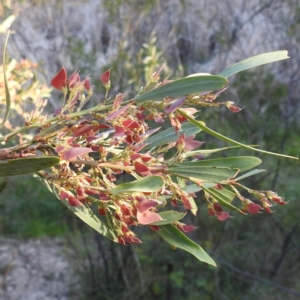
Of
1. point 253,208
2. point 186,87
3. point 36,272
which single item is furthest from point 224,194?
point 36,272

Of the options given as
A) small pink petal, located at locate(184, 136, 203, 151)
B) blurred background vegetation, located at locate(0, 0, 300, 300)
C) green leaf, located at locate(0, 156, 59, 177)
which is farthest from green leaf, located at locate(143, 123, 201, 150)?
blurred background vegetation, located at locate(0, 0, 300, 300)

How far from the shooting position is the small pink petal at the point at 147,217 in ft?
1.33

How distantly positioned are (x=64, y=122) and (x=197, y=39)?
3.50m

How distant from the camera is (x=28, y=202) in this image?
373cm

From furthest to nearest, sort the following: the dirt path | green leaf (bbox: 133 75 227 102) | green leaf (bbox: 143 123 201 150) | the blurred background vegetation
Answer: the dirt path
the blurred background vegetation
green leaf (bbox: 143 123 201 150)
green leaf (bbox: 133 75 227 102)

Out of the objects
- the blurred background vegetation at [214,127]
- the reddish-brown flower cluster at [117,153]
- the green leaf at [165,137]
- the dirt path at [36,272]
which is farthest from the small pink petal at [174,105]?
the dirt path at [36,272]

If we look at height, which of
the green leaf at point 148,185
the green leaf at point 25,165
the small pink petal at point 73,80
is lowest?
the green leaf at point 148,185

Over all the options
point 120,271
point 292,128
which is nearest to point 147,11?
point 292,128

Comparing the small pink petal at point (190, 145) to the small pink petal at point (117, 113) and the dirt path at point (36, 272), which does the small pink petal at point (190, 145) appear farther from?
the dirt path at point (36, 272)

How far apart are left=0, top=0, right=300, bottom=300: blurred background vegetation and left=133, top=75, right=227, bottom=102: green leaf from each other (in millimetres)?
1541

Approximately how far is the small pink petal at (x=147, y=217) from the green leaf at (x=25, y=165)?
0.09 metres

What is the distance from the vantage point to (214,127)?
97.7 inches

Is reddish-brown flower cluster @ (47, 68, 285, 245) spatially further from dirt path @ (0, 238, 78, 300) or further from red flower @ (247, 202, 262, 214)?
dirt path @ (0, 238, 78, 300)

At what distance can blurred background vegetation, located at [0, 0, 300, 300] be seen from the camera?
7.45 feet
